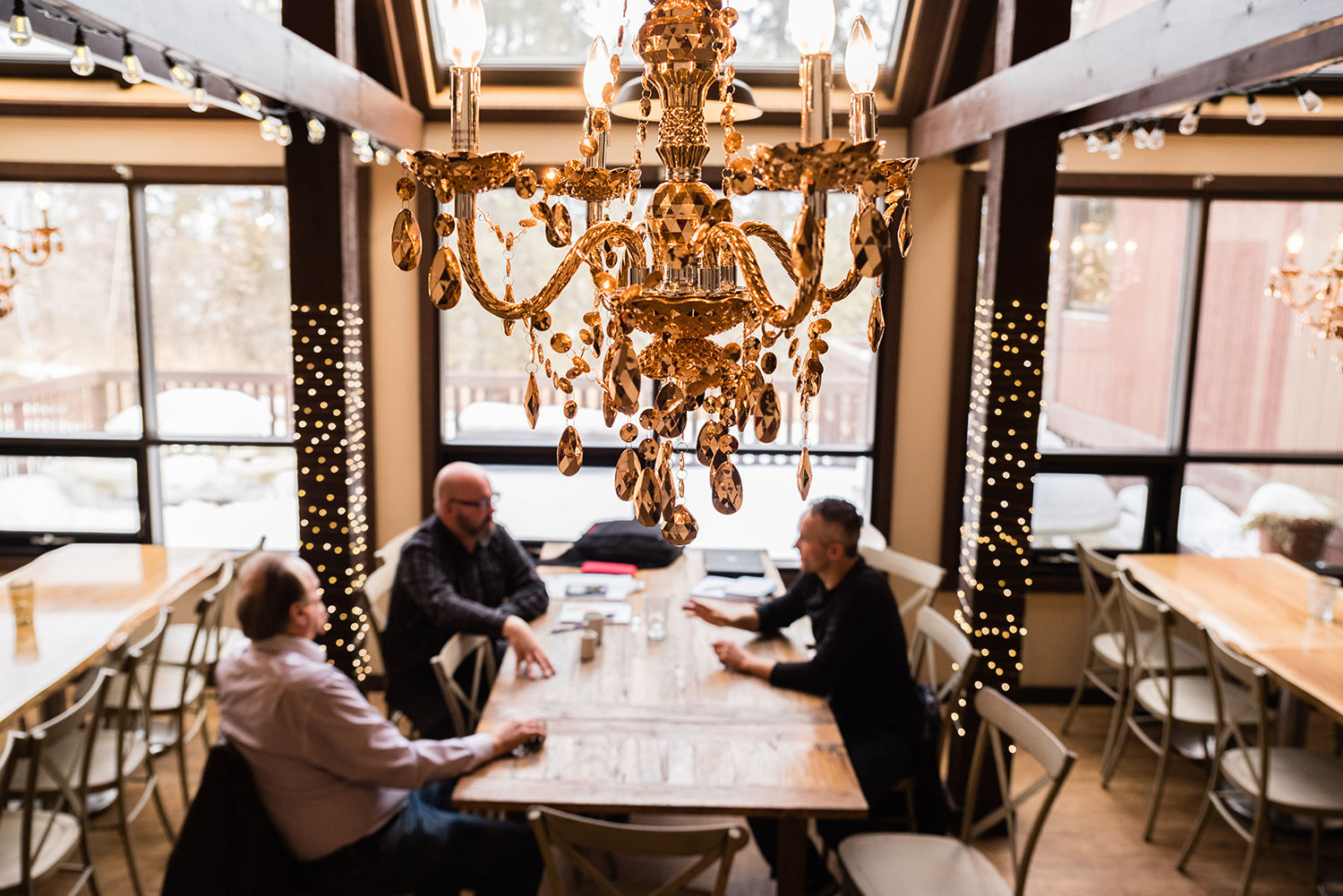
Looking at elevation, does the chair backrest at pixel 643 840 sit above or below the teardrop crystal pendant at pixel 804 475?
below

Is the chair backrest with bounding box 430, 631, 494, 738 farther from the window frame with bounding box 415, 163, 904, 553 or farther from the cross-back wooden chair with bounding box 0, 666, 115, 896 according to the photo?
the window frame with bounding box 415, 163, 904, 553

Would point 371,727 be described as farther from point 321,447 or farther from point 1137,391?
point 1137,391

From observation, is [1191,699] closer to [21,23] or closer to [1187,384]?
[1187,384]

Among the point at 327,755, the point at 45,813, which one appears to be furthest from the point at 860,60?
the point at 45,813

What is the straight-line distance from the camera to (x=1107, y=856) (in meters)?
3.71

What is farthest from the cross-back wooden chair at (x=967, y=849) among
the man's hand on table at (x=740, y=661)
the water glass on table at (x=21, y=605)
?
the water glass on table at (x=21, y=605)

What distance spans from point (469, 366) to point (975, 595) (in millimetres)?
2838

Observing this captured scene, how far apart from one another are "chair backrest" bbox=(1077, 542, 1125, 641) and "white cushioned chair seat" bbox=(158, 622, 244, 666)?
3.93m

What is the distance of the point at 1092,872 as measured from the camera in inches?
141

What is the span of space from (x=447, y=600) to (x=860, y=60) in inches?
108

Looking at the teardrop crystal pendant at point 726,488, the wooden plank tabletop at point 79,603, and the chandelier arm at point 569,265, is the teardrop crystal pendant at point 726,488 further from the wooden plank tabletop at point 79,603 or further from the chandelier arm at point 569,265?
the wooden plank tabletop at point 79,603

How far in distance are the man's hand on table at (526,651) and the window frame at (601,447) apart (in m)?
1.65

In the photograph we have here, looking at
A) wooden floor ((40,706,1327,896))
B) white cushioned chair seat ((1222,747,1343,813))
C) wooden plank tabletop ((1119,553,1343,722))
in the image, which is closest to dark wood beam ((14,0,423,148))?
wooden floor ((40,706,1327,896))

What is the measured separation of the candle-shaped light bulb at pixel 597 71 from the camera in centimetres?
158
